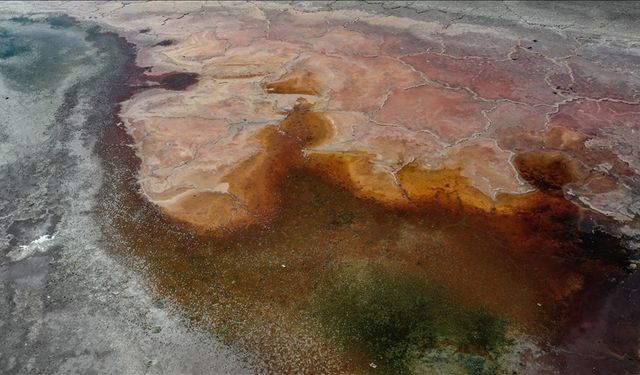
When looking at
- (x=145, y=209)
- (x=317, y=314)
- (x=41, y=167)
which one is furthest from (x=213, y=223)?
(x=41, y=167)

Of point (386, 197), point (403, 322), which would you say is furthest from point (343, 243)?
point (403, 322)

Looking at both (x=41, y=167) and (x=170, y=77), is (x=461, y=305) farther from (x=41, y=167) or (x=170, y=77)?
(x=170, y=77)

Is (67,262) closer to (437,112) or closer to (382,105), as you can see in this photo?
(382,105)

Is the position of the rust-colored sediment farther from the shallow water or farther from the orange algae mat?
the shallow water

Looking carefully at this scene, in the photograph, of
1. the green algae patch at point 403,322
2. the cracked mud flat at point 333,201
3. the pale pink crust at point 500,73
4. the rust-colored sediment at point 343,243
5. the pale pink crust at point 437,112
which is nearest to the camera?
the green algae patch at point 403,322

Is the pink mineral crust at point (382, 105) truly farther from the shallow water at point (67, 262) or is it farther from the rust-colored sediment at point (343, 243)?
the shallow water at point (67, 262)

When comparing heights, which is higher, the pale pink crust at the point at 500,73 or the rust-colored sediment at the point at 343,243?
the pale pink crust at the point at 500,73

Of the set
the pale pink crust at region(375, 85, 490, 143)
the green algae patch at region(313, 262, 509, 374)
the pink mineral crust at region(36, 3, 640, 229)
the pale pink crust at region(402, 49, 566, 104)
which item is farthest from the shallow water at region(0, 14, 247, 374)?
the pale pink crust at region(402, 49, 566, 104)

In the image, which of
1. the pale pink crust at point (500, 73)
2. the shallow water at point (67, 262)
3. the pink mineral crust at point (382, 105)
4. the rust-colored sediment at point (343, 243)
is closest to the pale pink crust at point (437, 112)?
the pink mineral crust at point (382, 105)
